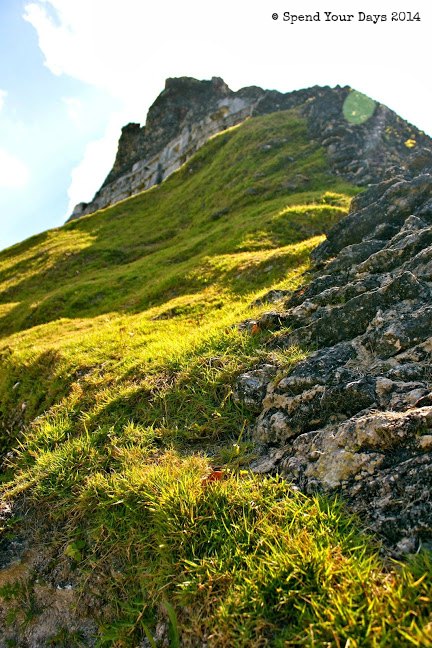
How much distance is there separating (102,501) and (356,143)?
3232cm

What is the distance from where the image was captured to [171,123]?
86.4 meters

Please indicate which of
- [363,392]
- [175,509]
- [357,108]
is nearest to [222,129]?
[357,108]

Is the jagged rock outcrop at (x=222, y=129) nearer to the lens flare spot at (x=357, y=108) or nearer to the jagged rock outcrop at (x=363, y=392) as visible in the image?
the lens flare spot at (x=357, y=108)

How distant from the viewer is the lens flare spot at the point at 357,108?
36.5 meters

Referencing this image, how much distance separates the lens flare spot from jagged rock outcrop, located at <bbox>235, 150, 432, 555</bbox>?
109ft

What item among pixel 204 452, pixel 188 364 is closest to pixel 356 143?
pixel 188 364

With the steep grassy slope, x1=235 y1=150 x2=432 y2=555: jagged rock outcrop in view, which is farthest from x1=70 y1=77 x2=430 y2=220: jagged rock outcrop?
the steep grassy slope

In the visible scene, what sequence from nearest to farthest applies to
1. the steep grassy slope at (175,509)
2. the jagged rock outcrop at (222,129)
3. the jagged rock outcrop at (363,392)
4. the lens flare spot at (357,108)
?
the steep grassy slope at (175,509) → the jagged rock outcrop at (363,392) → the jagged rock outcrop at (222,129) → the lens flare spot at (357,108)

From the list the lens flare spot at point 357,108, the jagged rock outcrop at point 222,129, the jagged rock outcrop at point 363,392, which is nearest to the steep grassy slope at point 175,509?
the jagged rock outcrop at point 363,392

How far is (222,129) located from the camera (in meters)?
64.8

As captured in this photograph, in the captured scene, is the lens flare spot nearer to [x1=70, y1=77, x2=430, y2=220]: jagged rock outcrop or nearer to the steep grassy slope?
[x1=70, y1=77, x2=430, y2=220]: jagged rock outcrop

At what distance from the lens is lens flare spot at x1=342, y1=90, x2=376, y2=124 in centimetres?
3650

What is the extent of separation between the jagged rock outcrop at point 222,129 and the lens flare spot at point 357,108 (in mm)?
304

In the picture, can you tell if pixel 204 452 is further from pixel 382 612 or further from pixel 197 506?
pixel 382 612
